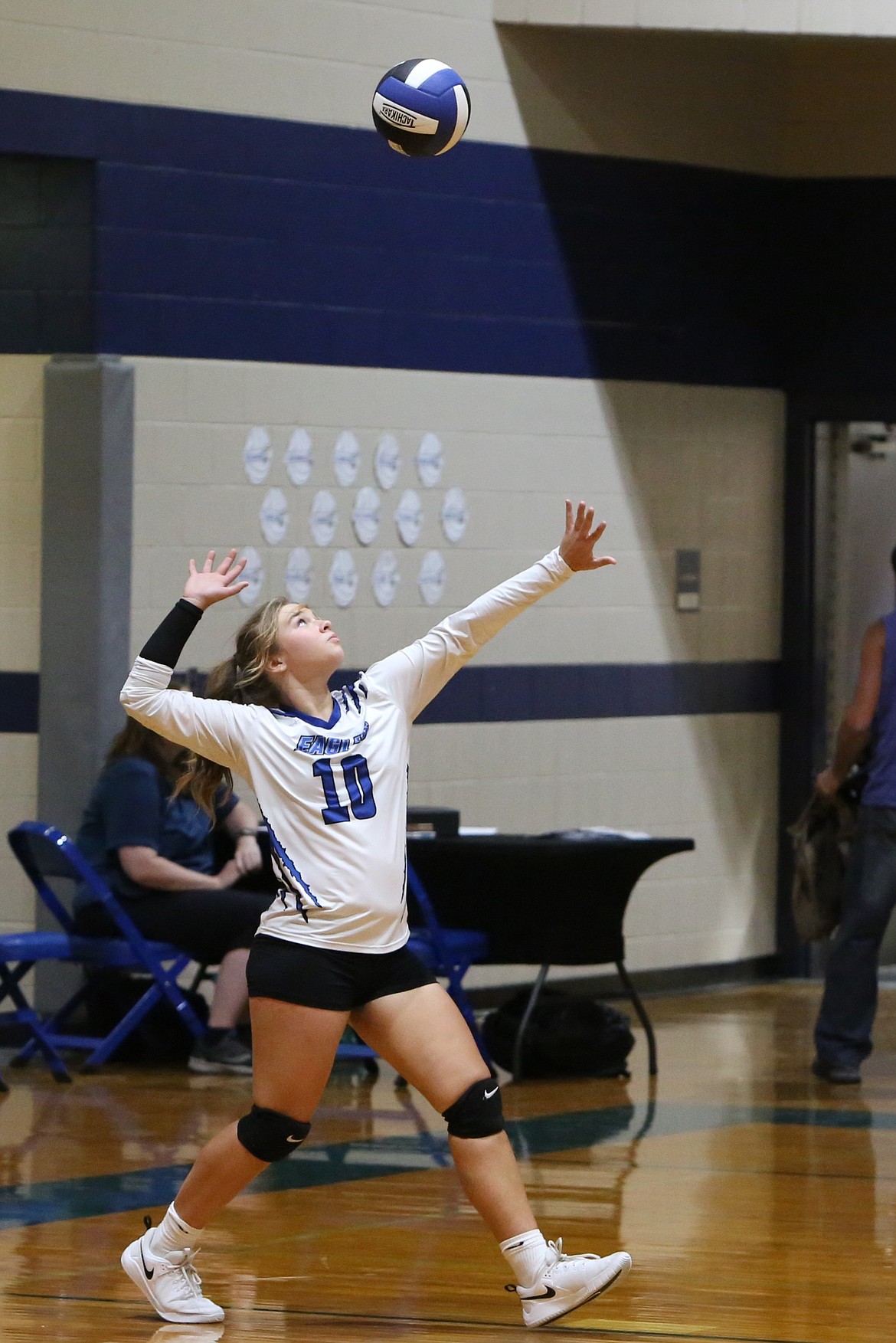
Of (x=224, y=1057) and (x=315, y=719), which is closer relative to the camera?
(x=315, y=719)

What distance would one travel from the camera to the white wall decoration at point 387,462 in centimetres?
880

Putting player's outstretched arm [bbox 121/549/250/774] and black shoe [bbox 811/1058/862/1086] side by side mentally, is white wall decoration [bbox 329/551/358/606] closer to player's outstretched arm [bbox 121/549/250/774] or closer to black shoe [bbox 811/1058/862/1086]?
black shoe [bbox 811/1058/862/1086]

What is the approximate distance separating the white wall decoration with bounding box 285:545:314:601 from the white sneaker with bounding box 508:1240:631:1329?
4.48 meters

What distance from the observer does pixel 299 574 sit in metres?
8.60

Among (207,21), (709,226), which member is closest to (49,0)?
(207,21)

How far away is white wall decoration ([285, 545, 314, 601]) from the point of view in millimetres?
8578

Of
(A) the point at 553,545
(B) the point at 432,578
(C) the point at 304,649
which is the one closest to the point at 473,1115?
(C) the point at 304,649

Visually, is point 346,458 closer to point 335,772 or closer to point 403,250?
point 403,250

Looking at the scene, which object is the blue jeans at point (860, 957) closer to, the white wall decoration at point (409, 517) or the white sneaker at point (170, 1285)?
the white wall decoration at point (409, 517)

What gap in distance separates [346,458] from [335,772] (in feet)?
14.3

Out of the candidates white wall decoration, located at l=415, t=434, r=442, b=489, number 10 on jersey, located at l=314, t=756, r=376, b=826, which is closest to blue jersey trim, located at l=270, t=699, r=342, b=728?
number 10 on jersey, located at l=314, t=756, r=376, b=826

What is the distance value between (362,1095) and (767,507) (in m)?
3.98

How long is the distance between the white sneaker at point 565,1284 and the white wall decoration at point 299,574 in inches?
176

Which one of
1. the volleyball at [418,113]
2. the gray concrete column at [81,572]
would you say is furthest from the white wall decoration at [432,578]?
the volleyball at [418,113]
